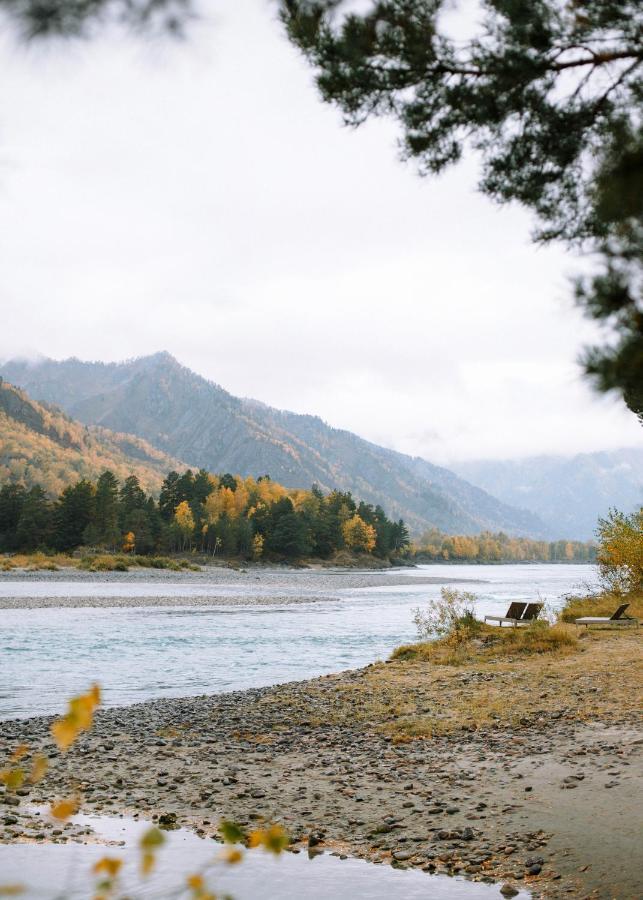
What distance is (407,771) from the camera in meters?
10.5

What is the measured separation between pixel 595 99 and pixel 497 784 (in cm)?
748

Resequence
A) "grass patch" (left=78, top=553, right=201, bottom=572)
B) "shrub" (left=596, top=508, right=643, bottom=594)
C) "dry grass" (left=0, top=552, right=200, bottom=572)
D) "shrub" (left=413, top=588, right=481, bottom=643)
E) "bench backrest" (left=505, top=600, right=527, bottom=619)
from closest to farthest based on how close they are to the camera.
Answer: "shrub" (left=413, top=588, right=481, bottom=643), "bench backrest" (left=505, top=600, right=527, bottom=619), "shrub" (left=596, top=508, right=643, bottom=594), "dry grass" (left=0, top=552, right=200, bottom=572), "grass patch" (left=78, top=553, right=201, bottom=572)

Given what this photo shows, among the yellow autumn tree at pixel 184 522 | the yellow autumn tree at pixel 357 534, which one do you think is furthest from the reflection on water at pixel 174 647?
the yellow autumn tree at pixel 357 534

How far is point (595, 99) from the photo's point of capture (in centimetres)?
589

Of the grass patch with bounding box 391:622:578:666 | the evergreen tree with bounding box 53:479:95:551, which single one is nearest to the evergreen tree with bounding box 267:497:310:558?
the evergreen tree with bounding box 53:479:95:551

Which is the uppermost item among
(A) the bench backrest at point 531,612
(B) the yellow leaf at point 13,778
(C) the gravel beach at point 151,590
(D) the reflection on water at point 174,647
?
(B) the yellow leaf at point 13,778

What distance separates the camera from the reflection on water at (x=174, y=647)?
62.1ft

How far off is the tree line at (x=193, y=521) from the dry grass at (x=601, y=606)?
7851 cm

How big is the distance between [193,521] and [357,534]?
35654mm

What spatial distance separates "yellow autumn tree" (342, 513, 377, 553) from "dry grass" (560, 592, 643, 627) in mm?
105703

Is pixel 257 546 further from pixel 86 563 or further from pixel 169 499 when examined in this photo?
pixel 86 563

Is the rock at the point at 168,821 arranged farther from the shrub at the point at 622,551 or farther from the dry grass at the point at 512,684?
the shrub at the point at 622,551

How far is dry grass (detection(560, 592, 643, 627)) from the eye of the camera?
2980 centimetres

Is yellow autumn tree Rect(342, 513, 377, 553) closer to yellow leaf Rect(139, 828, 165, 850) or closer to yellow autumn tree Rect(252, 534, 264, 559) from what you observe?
yellow autumn tree Rect(252, 534, 264, 559)
